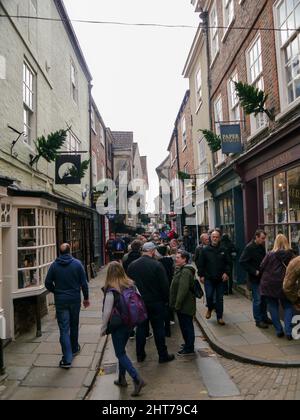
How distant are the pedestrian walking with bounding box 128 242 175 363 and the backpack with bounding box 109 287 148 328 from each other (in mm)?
999

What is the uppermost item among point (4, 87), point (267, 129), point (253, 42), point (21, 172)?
point (253, 42)

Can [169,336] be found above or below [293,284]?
below

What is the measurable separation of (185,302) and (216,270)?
171 centimetres

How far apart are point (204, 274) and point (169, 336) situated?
4.69 ft

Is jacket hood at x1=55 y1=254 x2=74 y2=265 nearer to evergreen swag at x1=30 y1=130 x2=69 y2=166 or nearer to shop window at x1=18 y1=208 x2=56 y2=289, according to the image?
shop window at x1=18 y1=208 x2=56 y2=289

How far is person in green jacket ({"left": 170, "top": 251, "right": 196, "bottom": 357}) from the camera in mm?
6180

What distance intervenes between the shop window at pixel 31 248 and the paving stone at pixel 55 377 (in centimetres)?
245

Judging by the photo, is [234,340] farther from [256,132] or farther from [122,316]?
[256,132]

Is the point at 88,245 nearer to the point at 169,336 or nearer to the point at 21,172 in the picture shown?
the point at 21,172

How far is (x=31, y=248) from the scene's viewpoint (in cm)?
796

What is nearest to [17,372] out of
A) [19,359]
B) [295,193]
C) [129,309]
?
[19,359]

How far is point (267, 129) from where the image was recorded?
9352 millimetres
